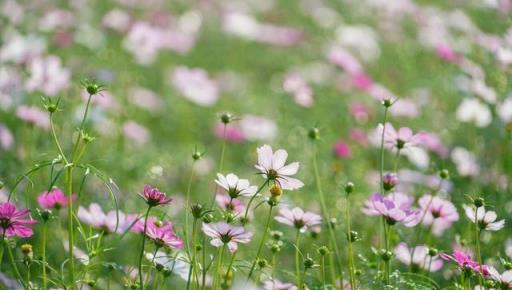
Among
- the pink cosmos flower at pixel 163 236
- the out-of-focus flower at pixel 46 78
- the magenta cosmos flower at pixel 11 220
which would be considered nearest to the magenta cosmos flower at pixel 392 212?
the pink cosmos flower at pixel 163 236

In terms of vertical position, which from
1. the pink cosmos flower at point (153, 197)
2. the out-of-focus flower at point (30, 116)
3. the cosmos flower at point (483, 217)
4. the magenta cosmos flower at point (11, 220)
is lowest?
the magenta cosmos flower at point (11, 220)

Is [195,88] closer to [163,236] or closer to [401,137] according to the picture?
[401,137]

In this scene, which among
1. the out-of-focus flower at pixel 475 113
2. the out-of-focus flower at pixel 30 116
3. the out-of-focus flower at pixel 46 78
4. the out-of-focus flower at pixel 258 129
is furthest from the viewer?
the out-of-focus flower at pixel 258 129

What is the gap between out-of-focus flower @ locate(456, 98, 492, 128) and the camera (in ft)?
7.16

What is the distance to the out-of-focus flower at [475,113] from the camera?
218 centimetres

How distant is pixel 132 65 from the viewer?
2939 millimetres

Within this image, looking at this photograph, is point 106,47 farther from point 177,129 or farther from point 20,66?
point 20,66

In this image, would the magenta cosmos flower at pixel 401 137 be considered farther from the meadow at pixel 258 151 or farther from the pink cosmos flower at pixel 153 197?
the pink cosmos flower at pixel 153 197

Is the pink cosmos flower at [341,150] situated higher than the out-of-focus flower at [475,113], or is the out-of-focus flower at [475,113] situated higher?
the out-of-focus flower at [475,113]

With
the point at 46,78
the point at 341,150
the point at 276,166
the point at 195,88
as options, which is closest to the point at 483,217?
the point at 276,166

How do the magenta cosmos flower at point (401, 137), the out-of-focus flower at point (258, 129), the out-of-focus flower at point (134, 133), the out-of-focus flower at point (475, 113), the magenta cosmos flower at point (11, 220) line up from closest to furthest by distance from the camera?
the magenta cosmos flower at point (11, 220) < the magenta cosmos flower at point (401, 137) < the out-of-focus flower at point (475, 113) < the out-of-focus flower at point (134, 133) < the out-of-focus flower at point (258, 129)

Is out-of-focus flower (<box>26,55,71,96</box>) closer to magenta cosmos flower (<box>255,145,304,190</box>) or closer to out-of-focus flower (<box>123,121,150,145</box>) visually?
out-of-focus flower (<box>123,121,150,145</box>)

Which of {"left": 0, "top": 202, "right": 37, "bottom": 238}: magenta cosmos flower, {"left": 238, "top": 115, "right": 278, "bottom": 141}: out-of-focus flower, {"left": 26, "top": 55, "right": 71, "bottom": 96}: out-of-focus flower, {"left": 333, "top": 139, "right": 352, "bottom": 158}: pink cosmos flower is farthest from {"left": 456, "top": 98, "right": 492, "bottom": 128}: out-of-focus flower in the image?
{"left": 0, "top": 202, "right": 37, "bottom": 238}: magenta cosmos flower

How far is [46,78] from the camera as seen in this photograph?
6.83 feet
